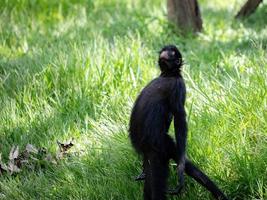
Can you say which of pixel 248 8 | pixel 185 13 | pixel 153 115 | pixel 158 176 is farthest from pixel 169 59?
pixel 248 8

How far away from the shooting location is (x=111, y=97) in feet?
15.4

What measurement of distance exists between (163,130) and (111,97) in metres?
Result: 1.50

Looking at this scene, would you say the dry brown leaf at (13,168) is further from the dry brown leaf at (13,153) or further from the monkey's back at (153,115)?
the monkey's back at (153,115)

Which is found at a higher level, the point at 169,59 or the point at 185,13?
the point at 185,13

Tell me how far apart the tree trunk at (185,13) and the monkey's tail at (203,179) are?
12.6 ft

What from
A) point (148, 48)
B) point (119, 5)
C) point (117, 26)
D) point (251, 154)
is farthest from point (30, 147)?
point (119, 5)

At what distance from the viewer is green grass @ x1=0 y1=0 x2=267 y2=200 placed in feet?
11.8

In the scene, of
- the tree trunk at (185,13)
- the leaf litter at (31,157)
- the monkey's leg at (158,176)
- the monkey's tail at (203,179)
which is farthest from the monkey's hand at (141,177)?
the tree trunk at (185,13)

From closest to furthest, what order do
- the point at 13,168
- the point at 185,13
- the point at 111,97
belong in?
the point at 13,168 → the point at 111,97 → the point at 185,13

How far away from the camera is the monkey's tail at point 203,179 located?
329cm

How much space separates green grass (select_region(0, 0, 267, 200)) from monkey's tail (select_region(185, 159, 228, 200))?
18 cm

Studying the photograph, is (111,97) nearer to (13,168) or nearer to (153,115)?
(13,168)

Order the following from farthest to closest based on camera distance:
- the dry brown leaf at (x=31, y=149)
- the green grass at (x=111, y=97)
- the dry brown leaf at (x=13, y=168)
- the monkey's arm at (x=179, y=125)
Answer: the dry brown leaf at (x=31, y=149) → the dry brown leaf at (x=13, y=168) → the green grass at (x=111, y=97) → the monkey's arm at (x=179, y=125)

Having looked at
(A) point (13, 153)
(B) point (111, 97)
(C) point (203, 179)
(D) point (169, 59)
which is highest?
(D) point (169, 59)
